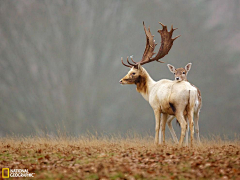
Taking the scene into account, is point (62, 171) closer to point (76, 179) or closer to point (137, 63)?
point (76, 179)

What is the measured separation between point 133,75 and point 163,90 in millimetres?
1552

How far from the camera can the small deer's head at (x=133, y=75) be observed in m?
10.8

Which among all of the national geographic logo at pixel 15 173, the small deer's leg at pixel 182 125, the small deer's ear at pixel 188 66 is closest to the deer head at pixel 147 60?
the small deer's ear at pixel 188 66

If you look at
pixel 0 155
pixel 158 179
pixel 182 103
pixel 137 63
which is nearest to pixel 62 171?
pixel 158 179

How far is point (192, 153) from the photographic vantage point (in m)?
7.76

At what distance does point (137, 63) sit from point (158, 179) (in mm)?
6251

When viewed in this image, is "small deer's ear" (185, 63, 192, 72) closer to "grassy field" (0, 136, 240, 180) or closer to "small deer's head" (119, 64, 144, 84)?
"small deer's head" (119, 64, 144, 84)

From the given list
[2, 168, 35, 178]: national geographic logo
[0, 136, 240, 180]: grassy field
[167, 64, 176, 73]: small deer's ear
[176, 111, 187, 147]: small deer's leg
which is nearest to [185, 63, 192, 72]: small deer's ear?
[167, 64, 176, 73]: small deer's ear

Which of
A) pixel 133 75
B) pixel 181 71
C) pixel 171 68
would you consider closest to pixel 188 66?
pixel 181 71

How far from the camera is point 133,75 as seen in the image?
10781 mm

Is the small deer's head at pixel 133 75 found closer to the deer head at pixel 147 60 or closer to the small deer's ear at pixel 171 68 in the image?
the deer head at pixel 147 60

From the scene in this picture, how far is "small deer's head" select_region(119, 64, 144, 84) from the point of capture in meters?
10.8

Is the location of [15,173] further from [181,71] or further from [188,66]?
[188,66]

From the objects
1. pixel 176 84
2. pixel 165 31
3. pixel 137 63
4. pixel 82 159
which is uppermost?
pixel 165 31
